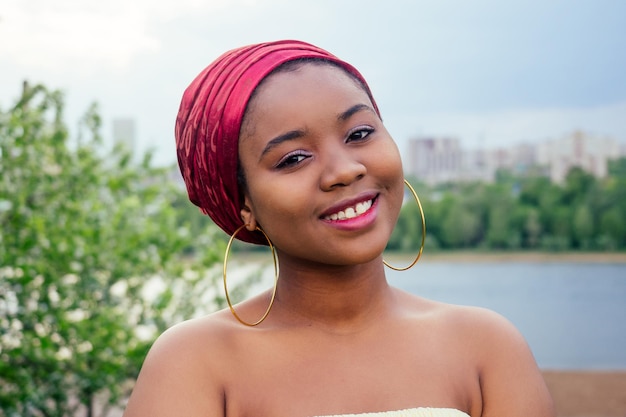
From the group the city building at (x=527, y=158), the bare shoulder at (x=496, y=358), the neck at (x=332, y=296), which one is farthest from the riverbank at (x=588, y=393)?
the neck at (x=332, y=296)

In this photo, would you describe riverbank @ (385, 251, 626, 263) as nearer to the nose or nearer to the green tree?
the green tree

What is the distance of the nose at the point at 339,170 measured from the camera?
1.54 metres

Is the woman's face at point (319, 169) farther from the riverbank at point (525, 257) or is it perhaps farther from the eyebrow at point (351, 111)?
the riverbank at point (525, 257)

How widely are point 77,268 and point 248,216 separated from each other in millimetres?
2863

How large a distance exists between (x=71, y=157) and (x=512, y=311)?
3.86 meters

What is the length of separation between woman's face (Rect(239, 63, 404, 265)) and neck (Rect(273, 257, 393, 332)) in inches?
4.2

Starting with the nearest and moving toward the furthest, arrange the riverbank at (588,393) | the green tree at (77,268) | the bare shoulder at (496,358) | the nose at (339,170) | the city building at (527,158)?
1. the nose at (339,170)
2. the bare shoulder at (496,358)
3. the green tree at (77,268)
4. the city building at (527,158)
5. the riverbank at (588,393)

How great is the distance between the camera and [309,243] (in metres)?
1.60

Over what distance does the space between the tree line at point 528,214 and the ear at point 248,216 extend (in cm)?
347

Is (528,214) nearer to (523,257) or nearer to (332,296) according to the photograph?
(523,257)

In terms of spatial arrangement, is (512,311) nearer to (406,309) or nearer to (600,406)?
(600,406)

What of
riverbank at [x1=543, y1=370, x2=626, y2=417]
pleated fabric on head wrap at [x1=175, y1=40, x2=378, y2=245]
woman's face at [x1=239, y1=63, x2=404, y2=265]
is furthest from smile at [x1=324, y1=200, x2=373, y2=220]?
riverbank at [x1=543, y1=370, x2=626, y2=417]

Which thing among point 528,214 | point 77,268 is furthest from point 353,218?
point 528,214

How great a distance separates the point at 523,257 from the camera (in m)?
6.22
